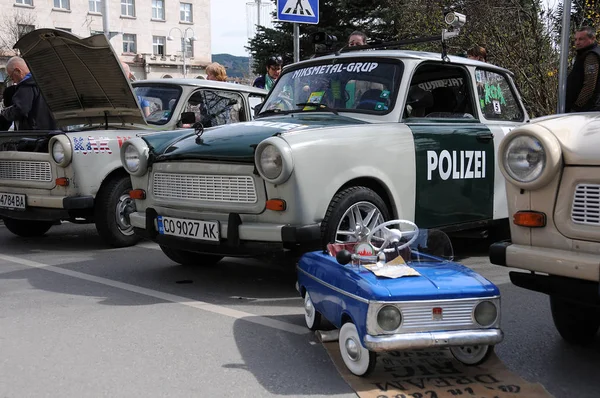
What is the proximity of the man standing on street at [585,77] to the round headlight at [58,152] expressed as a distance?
5.07m

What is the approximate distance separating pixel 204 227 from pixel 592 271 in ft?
8.77

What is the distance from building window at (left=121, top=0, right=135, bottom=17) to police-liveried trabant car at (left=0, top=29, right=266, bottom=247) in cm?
5113

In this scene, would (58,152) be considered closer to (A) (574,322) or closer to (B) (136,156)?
(B) (136,156)

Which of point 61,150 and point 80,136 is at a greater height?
point 80,136

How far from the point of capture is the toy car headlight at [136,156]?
559 centimetres

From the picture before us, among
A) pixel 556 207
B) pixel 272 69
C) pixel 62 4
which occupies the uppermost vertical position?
pixel 62 4

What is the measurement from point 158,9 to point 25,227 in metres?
53.8

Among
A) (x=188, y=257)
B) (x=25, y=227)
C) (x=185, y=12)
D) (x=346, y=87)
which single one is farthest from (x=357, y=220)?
(x=185, y=12)

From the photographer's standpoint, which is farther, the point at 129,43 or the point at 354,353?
the point at 129,43

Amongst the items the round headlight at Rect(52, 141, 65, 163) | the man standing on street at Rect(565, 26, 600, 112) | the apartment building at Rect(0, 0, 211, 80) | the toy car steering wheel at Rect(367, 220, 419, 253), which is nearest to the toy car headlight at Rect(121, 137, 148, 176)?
the round headlight at Rect(52, 141, 65, 163)

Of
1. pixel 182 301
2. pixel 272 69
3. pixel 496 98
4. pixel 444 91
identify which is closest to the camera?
pixel 182 301

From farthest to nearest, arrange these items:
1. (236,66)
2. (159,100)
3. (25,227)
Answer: (236,66) < (159,100) < (25,227)

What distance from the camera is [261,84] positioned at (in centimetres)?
1077

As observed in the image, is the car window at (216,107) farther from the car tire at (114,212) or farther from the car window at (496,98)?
the car window at (496,98)
